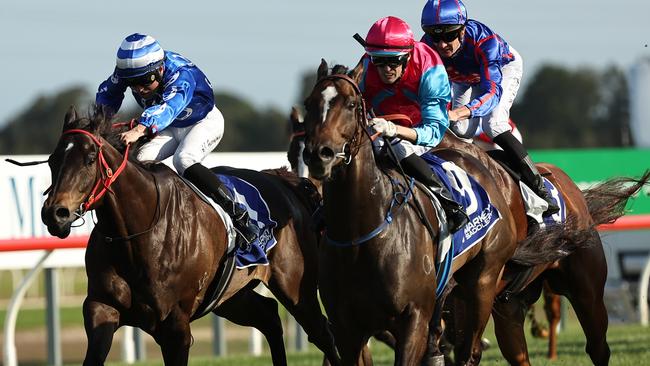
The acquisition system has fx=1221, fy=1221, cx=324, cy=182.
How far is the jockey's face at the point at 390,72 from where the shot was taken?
Result: 18.5 feet

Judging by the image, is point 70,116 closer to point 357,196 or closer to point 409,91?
point 357,196

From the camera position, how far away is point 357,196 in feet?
17.2

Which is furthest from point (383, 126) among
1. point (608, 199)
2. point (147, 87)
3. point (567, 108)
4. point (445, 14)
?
point (567, 108)

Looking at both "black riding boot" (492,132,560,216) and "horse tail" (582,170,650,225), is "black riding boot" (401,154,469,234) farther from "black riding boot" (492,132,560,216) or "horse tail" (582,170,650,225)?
"horse tail" (582,170,650,225)

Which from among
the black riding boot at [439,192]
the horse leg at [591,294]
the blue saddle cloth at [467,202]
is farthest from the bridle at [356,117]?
the horse leg at [591,294]

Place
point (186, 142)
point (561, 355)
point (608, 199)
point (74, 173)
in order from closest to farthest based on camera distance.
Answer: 1. point (74, 173)
2. point (186, 142)
3. point (608, 199)
4. point (561, 355)

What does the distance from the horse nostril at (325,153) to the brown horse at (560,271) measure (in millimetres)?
1951

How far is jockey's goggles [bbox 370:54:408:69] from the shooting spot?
5.58 m

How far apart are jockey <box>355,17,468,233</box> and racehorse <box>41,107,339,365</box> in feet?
3.54

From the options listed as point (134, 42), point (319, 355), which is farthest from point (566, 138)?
point (134, 42)

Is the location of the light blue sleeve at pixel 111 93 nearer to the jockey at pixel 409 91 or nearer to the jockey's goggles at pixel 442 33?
the jockey at pixel 409 91

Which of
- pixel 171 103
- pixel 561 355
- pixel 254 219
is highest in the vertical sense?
pixel 171 103

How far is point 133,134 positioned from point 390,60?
128cm

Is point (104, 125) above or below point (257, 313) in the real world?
above
